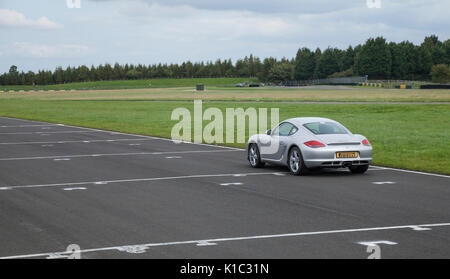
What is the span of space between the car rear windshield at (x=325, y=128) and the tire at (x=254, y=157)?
5.28 feet

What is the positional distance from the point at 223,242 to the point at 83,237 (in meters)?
1.82

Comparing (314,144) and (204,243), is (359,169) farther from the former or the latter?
(204,243)

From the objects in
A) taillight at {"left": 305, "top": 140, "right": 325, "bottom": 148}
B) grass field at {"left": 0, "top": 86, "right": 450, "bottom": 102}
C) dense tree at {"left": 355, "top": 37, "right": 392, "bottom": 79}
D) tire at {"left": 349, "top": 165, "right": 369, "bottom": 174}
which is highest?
dense tree at {"left": 355, "top": 37, "right": 392, "bottom": 79}

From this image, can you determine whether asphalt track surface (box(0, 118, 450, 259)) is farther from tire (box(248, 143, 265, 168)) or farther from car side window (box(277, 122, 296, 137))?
car side window (box(277, 122, 296, 137))

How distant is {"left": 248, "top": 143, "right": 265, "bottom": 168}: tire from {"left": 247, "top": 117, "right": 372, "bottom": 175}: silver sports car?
2 centimetres

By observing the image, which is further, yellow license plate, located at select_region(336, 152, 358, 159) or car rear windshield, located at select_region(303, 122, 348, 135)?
car rear windshield, located at select_region(303, 122, 348, 135)

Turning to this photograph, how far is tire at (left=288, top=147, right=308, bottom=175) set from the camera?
1477 cm

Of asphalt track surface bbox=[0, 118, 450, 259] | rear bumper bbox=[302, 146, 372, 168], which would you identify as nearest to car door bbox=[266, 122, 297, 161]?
asphalt track surface bbox=[0, 118, 450, 259]

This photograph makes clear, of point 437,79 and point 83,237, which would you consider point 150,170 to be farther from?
point 437,79

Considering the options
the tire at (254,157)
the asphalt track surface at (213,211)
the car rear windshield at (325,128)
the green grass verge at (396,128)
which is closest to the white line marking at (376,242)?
the asphalt track surface at (213,211)

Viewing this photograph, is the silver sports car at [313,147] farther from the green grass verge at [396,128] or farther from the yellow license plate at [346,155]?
the green grass verge at [396,128]

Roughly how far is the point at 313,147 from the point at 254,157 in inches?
94.5

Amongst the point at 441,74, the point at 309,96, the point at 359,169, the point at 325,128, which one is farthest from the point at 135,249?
the point at 441,74
